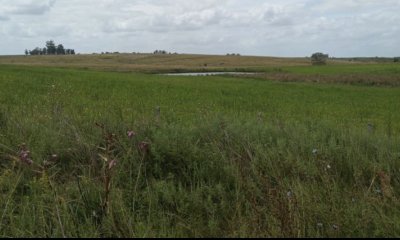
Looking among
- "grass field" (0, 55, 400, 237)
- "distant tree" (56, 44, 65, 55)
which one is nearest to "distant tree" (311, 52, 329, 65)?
"distant tree" (56, 44, 65, 55)

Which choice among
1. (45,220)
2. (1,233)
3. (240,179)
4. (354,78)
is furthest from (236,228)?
(354,78)

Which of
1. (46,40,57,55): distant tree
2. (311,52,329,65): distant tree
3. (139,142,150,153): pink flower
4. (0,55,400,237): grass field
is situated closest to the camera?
(0,55,400,237): grass field

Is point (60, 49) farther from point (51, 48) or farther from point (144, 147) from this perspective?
point (144, 147)

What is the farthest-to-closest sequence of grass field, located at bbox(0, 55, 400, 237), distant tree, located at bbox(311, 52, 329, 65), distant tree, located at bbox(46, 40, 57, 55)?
distant tree, located at bbox(46, 40, 57, 55), distant tree, located at bbox(311, 52, 329, 65), grass field, located at bbox(0, 55, 400, 237)

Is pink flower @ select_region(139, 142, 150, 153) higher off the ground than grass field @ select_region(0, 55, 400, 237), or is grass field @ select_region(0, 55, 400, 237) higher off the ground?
pink flower @ select_region(139, 142, 150, 153)

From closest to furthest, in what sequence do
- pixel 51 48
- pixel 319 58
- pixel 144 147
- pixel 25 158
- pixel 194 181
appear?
pixel 25 158 < pixel 194 181 < pixel 144 147 < pixel 319 58 < pixel 51 48

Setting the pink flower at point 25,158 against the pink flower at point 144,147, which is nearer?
the pink flower at point 25,158

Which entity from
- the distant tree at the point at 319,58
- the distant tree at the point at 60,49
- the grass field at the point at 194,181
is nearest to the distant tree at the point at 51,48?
the distant tree at the point at 60,49

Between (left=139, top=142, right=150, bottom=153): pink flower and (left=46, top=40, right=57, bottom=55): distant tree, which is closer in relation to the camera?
(left=139, top=142, right=150, bottom=153): pink flower

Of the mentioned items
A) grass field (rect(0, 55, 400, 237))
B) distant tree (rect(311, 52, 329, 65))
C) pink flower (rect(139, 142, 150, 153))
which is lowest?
distant tree (rect(311, 52, 329, 65))

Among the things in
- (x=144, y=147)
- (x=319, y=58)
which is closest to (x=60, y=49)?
(x=319, y=58)

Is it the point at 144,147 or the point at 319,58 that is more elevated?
the point at 144,147

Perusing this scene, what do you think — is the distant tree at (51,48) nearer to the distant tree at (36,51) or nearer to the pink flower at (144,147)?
the distant tree at (36,51)

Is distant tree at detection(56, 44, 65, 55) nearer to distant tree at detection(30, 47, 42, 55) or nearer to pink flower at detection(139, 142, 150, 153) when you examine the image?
distant tree at detection(30, 47, 42, 55)
